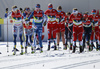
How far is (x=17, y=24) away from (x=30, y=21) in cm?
131

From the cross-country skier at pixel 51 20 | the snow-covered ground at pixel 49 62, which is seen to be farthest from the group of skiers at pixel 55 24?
the snow-covered ground at pixel 49 62

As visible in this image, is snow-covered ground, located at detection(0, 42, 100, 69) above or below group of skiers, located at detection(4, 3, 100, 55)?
below

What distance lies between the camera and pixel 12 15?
9297mm

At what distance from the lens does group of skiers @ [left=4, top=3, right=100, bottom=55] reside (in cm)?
938

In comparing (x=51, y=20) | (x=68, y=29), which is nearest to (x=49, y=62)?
(x=51, y=20)

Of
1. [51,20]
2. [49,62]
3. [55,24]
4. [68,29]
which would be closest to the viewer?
[49,62]

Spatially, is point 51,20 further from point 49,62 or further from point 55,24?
point 49,62

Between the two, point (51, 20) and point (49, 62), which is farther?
point (51, 20)

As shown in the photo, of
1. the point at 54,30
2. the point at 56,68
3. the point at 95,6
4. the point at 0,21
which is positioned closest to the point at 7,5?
the point at 0,21

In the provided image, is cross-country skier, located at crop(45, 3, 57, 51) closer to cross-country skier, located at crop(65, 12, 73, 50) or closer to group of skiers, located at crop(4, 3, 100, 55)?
group of skiers, located at crop(4, 3, 100, 55)

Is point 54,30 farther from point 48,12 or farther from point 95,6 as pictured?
point 95,6

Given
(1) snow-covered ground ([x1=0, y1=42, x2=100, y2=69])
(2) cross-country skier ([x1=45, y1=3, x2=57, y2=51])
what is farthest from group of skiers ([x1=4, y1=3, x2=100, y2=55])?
(1) snow-covered ground ([x1=0, y1=42, x2=100, y2=69])

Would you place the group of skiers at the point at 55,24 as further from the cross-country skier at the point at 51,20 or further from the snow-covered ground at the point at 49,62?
the snow-covered ground at the point at 49,62

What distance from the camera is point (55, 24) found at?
1107cm
